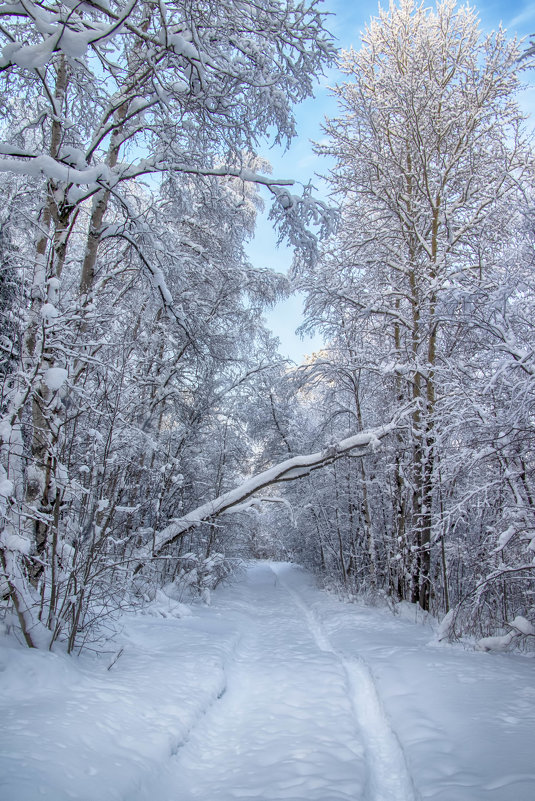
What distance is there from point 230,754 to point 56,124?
5.66 meters

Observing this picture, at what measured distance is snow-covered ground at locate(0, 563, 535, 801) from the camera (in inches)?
81.1

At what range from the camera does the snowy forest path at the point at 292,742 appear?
2242 millimetres

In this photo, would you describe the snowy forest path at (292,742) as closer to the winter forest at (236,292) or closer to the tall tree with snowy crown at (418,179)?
the winter forest at (236,292)

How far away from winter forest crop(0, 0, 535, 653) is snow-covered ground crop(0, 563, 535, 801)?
620 millimetres

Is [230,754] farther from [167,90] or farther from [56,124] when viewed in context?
[56,124]

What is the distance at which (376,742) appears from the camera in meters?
2.86

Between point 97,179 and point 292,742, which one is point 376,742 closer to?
point 292,742

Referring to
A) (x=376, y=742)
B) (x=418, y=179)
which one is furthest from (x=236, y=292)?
(x=376, y=742)

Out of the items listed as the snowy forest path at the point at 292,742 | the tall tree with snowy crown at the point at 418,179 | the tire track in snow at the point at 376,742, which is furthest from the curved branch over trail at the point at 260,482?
the tire track in snow at the point at 376,742

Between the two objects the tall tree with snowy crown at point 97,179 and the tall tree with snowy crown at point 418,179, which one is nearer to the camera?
the tall tree with snowy crown at point 97,179

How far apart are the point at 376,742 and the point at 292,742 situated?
591 mm

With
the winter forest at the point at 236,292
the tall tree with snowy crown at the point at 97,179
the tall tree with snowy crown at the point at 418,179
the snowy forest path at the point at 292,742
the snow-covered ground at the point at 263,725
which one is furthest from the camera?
the tall tree with snowy crown at the point at 418,179

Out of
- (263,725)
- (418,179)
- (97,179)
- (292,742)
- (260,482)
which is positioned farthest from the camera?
(418,179)

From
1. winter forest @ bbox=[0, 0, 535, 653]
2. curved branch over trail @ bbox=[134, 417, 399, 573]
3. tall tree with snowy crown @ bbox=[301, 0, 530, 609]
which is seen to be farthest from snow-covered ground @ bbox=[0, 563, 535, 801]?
tall tree with snowy crown @ bbox=[301, 0, 530, 609]
